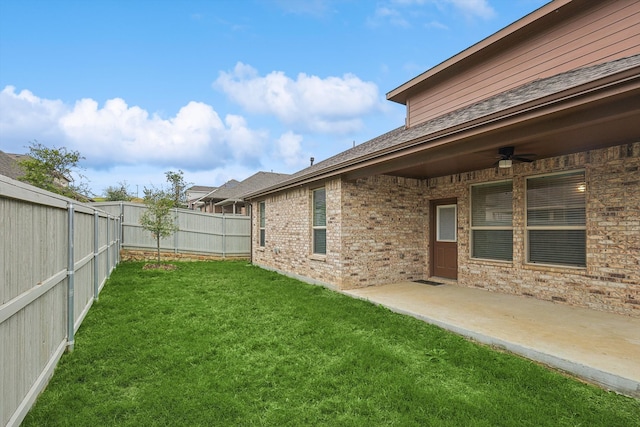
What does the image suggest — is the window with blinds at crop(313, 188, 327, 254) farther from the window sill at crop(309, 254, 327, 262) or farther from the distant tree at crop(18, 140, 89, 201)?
the distant tree at crop(18, 140, 89, 201)

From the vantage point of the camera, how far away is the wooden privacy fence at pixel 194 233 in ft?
42.0

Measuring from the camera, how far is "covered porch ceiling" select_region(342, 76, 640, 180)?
10.4ft

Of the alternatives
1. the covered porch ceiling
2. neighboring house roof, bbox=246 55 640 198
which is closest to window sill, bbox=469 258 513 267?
the covered porch ceiling

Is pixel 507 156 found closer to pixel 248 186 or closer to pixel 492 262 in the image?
pixel 492 262

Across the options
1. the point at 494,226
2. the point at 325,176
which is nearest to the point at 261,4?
the point at 325,176

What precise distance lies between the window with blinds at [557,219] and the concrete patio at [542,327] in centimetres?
89

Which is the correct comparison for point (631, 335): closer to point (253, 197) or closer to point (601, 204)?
point (601, 204)

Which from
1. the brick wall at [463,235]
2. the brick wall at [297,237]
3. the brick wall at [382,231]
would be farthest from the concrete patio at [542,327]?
the brick wall at [297,237]

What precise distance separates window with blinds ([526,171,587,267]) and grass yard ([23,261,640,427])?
3066mm

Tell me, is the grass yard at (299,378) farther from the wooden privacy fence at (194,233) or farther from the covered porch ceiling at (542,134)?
the wooden privacy fence at (194,233)

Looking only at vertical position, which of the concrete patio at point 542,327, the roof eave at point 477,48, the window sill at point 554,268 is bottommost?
the concrete patio at point 542,327

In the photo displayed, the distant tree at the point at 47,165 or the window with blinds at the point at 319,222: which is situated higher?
the distant tree at the point at 47,165

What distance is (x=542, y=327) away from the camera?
4.47 m

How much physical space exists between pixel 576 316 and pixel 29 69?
17.5 m
